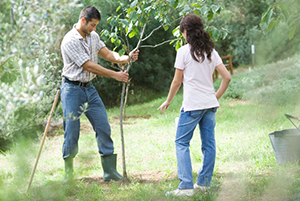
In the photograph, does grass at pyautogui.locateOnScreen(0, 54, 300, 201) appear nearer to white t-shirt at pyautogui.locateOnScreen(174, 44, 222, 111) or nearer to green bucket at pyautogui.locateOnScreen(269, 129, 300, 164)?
green bucket at pyautogui.locateOnScreen(269, 129, 300, 164)

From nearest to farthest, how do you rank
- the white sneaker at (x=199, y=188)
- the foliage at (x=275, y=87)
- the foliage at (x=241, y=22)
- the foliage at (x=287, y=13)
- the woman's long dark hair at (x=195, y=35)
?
the foliage at (x=287, y=13), the woman's long dark hair at (x=195, y=35), the white sneaker at (x=199, y=188), the foliage at (x=275, y=87), the foliage at (x=241, y=22)

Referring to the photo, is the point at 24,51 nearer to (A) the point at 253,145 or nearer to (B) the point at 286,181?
(B) the point at 286,181

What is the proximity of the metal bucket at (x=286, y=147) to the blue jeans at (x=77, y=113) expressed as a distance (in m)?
1.76

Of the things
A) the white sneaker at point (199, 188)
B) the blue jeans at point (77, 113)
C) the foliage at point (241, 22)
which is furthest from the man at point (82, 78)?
the foliage at point (241, 22)

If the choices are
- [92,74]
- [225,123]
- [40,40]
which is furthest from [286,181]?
[225,123]

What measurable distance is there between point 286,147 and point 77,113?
2.19 meters

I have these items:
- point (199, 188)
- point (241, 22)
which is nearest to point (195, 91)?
point (199, 188)

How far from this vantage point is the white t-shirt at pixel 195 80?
3203 millimetres

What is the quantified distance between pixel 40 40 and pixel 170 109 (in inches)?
314

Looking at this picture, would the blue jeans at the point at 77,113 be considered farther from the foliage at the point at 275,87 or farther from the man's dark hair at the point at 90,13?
the foliage at the point at 275,87

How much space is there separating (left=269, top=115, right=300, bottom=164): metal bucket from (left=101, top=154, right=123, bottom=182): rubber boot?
5.52 ft

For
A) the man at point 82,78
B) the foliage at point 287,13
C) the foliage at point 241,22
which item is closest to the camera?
the foliage at point 287,13

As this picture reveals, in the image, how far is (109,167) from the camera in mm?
4035

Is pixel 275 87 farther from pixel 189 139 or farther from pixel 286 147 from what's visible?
pixel 189 139
